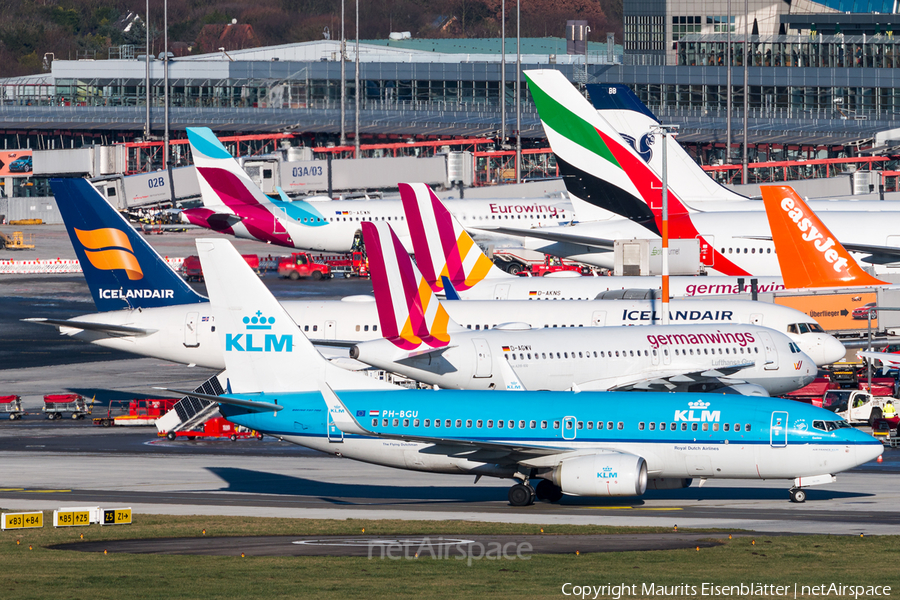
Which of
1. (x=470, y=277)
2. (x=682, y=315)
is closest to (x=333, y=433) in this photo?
(x=682, y=315)

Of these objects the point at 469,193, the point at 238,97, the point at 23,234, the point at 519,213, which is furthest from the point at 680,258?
the point at 238,97

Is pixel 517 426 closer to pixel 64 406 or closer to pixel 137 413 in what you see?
pixel 137 413

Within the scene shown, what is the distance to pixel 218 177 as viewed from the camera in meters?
91.4

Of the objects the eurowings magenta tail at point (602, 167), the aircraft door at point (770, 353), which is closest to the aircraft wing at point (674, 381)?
the aircraft door at point (770, 353)

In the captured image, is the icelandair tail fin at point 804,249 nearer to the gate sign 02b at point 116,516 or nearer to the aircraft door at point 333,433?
the aircraft door at point 333,433

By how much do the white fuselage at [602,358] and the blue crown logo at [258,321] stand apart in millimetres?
8851

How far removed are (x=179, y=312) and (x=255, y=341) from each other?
16.1 meters

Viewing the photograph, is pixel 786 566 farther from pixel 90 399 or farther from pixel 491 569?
pixel 90 399

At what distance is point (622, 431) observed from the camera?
35.8m

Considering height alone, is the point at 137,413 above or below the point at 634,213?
below

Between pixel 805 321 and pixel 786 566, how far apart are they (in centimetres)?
2588

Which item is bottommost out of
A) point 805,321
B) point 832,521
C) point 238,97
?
point 832,521

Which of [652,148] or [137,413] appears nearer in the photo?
[137,413]

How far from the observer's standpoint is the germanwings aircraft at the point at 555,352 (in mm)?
46031
